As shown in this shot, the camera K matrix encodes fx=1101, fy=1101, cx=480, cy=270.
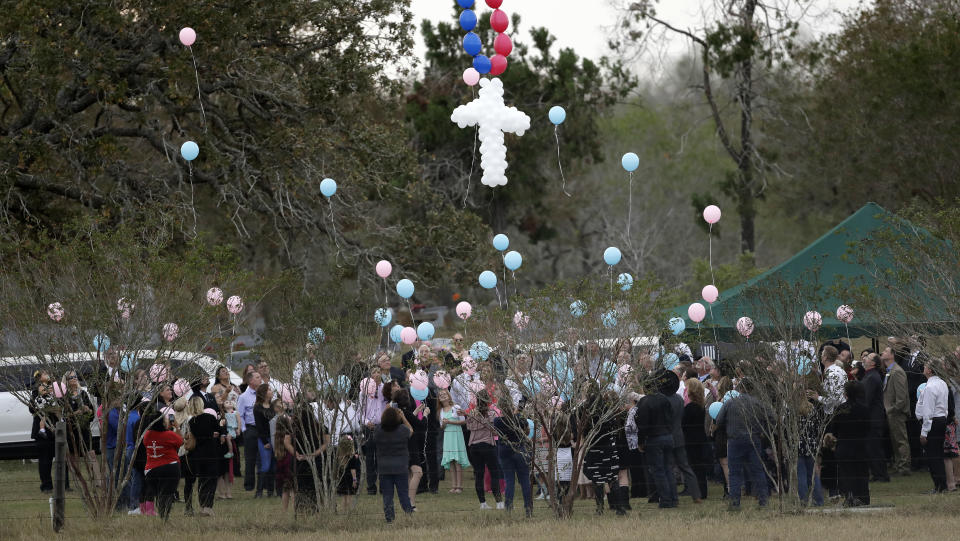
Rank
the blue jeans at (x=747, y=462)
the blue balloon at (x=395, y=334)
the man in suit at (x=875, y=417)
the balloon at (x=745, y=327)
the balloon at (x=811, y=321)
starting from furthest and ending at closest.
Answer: the blue balloon at (x=395, y=334), the man in suit at (x=875, y=417), the balloon at (x=745, y=327), the blue jeans at (x=747, y=462), the balloon at (x=811, y=321)

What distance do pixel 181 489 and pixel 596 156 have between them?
20.5 meters

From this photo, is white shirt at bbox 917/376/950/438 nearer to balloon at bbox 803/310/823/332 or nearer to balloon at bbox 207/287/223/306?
balloon at bbox 803/310/823/332

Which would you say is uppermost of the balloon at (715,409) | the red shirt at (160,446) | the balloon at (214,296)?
the balloon at (214,296)

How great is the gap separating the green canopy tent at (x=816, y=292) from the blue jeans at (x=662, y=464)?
137 cm

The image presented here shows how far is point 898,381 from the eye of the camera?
12805mm

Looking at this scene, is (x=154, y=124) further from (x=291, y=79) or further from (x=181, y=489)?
(x=181, y=489)

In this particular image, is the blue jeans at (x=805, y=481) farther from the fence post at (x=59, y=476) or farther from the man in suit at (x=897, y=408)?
the fence post at (x=59, y=476)

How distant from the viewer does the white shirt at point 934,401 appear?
11766 millimetres

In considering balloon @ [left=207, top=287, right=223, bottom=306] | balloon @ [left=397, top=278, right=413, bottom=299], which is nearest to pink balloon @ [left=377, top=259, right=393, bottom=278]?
balloon @ [left=397, top=278, right=413, bottom=299]

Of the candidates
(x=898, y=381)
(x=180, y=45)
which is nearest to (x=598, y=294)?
(x=898, y=381)

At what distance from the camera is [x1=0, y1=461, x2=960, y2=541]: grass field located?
9289mm

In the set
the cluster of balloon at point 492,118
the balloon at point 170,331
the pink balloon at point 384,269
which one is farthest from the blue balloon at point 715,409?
the balloon at point 170,331

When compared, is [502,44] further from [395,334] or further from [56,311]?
[56,311]

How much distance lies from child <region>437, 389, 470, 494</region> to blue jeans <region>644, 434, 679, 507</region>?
242cm
